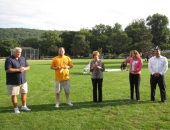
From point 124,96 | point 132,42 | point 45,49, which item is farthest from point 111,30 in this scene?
point 124,96

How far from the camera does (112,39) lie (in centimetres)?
8194

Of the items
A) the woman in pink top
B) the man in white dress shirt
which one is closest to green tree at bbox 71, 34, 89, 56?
the woman in pink top

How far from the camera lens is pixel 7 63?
6.40 meters

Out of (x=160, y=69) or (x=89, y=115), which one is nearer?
(x=89, y=115)

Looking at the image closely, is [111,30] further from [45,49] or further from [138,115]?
[138,115]

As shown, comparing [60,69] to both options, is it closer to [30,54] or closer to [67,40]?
[30,54]

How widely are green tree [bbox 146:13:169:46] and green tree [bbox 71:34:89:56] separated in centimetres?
2685

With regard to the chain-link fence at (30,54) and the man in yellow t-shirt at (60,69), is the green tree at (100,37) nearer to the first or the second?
the chain-link fence at (30,54)

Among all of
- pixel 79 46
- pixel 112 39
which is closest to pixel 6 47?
pixel 79 46

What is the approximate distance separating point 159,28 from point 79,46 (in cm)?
Result: 3179

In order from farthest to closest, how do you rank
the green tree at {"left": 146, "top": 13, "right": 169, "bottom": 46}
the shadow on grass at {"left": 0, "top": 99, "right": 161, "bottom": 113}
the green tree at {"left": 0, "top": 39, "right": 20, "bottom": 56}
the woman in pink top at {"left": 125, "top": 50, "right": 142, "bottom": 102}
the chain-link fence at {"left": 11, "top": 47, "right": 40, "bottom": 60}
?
the green tree at {"left": 0, "top": 39, "right": 20, "bottom": 56} → the green tree at {"left": 146, "top": 13, "right": 169, "bottom": 46} → the chain-link fence at {"left": 11, "top": 47, "right": 40, "bottom": 60} → the woman in pink top at {"left": 125, "top": 50, "right": 142, "bottom": 102} → the shadow on grass at {"left": 0, "top": 99, "right": 161, "bottom": 113}

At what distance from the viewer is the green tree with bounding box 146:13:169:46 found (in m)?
84.8

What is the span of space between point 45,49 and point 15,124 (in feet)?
305

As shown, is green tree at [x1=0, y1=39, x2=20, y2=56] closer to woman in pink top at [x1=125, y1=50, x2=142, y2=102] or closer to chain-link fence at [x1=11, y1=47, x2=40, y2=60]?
chain-link fence at [x1=11, y1=47, x2=40, y2=60]
